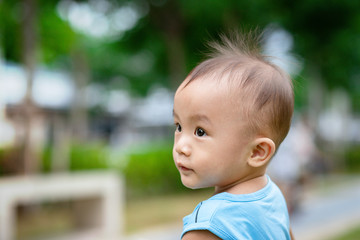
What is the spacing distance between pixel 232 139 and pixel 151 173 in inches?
362

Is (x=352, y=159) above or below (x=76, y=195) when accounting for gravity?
above

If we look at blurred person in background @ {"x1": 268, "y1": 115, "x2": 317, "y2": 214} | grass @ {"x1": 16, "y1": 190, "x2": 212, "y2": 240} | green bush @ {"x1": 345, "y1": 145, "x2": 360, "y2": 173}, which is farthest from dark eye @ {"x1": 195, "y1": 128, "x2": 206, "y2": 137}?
green bush @ {"x1": 345, "y1": 145, "x2": 360, "y2": 173}

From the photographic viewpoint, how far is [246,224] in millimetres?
1141

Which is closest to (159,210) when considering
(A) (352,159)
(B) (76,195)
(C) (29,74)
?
(B) (76,195)

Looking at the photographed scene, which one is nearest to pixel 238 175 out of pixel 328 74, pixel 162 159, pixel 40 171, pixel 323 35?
pixel 40 171

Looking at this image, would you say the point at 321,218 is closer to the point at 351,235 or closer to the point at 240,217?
the point at 351,235

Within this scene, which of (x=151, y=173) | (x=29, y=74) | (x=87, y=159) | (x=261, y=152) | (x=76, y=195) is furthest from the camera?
(x=151, y=173)

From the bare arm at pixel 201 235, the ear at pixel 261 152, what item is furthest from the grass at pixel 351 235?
the bare arm at pixel 201 235

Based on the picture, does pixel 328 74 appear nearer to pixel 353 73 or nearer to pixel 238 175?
pixel 353 73

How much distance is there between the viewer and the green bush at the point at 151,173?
9836 millimetres

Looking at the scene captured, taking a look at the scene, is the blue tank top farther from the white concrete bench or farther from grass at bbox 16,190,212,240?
grass at bbox 16,190,212,240

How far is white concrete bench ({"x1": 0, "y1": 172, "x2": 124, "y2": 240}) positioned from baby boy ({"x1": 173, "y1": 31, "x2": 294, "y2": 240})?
4.63m

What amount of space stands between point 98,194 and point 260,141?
576 cm

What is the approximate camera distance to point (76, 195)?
6.27m
